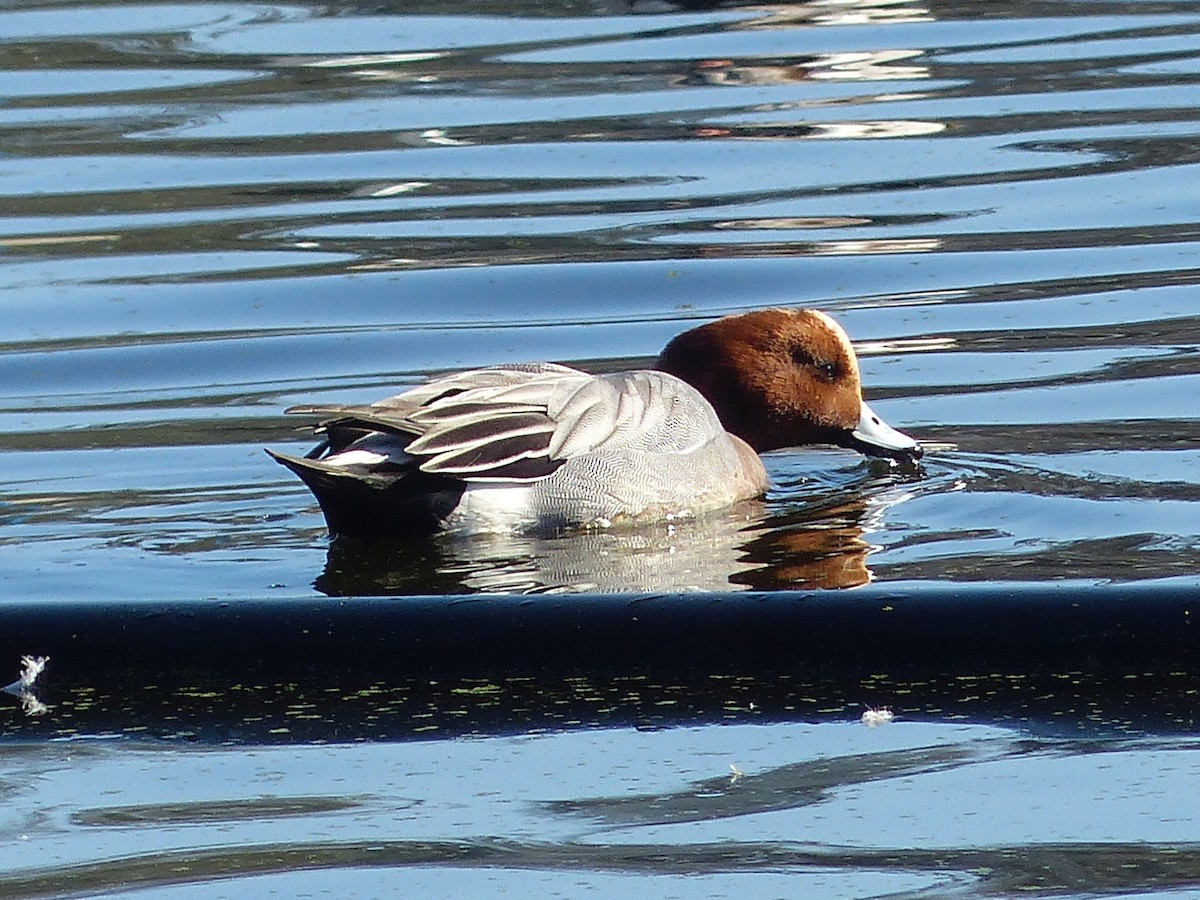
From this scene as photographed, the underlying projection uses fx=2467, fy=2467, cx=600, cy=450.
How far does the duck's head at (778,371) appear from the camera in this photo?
240 inches

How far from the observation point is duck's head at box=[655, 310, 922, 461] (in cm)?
→ 610

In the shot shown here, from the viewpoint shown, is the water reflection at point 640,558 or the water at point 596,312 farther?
the water reflection at point 640,558

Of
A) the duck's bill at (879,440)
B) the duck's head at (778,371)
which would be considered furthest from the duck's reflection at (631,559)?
the duck's head at (778,371)

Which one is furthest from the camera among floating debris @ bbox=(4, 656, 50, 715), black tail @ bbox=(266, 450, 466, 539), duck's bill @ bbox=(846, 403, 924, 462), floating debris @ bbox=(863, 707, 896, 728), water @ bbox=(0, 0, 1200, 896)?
duck's bill @ bbox=(846, 403, 924, 462)

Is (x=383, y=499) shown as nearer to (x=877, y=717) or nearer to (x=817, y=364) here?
(x=817, y=364)

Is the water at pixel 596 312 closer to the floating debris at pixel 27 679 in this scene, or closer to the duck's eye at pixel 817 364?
the floating debris at pixel 27 679

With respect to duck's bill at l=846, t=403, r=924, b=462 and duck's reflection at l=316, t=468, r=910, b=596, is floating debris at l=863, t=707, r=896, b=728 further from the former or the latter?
duck's bill at l=846, t=403, r=924, b=462

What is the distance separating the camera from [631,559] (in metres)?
5.14

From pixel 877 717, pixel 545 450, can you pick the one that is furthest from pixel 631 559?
pixel 877 717

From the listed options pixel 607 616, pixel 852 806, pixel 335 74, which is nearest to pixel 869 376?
pixel 607 616

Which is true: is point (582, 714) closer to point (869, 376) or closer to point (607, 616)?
point (607, 616)

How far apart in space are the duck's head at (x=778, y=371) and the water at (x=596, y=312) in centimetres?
17

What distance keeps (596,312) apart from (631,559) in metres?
2.81

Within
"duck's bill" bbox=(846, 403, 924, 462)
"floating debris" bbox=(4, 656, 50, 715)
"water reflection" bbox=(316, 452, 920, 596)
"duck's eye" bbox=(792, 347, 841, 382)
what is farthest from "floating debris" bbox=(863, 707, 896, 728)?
"duck's eye" bbox=(792, 347, 841, 382)
